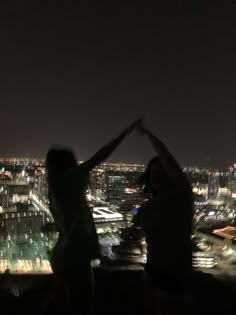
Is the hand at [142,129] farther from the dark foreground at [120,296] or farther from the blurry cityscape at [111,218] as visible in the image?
the dark foreground at [120,296]

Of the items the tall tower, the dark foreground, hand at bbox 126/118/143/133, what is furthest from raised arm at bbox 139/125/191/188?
the tall tower

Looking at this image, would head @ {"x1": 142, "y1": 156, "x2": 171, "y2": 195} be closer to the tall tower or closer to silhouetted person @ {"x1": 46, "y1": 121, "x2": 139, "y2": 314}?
silhouetted person @ {"x1": 46, "y1": 121, "x2": 139, "y2": 314}

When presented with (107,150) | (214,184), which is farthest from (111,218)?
(214,184)

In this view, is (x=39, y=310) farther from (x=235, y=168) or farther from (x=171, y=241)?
(x=235, y=168)

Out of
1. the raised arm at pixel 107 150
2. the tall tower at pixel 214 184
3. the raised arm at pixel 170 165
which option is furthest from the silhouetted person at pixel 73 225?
the tall tower at pixel 214 184

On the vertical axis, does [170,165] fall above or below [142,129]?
below

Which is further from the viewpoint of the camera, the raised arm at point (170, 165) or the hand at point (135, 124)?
the hand at point (135, 124)

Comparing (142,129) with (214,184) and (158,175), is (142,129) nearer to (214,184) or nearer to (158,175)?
(158,175)
